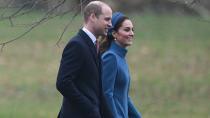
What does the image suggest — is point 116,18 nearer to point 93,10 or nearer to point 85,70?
point 93,10

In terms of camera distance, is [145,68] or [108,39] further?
[145,68]

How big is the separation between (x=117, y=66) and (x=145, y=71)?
532 inches

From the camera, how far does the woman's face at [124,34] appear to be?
322 inches

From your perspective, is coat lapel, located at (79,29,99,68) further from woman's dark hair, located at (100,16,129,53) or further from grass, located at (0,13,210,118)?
grass, located at (0,13,210,118)

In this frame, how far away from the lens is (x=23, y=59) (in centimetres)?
2356

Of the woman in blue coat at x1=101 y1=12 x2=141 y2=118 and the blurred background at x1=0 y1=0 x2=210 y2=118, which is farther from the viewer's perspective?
the blurred background at x1=0 y1=0 x2=210 y2=118

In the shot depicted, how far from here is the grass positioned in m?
18.2

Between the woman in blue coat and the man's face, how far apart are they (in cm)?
58

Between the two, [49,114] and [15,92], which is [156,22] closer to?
[15,92]

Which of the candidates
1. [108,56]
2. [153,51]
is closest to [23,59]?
[153,51]

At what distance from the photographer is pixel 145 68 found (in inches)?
865

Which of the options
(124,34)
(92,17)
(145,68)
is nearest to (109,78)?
(124,34)

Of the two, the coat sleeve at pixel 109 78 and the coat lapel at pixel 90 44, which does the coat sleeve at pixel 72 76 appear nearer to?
the coat lapel at pixel 90 44

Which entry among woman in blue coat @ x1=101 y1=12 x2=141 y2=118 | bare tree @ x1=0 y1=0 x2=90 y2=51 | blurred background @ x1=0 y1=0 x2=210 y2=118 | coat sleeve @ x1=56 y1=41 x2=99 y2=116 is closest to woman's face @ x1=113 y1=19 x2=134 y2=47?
woman in blue coat @ x1=101 y1=12 x2=141 y2=118
